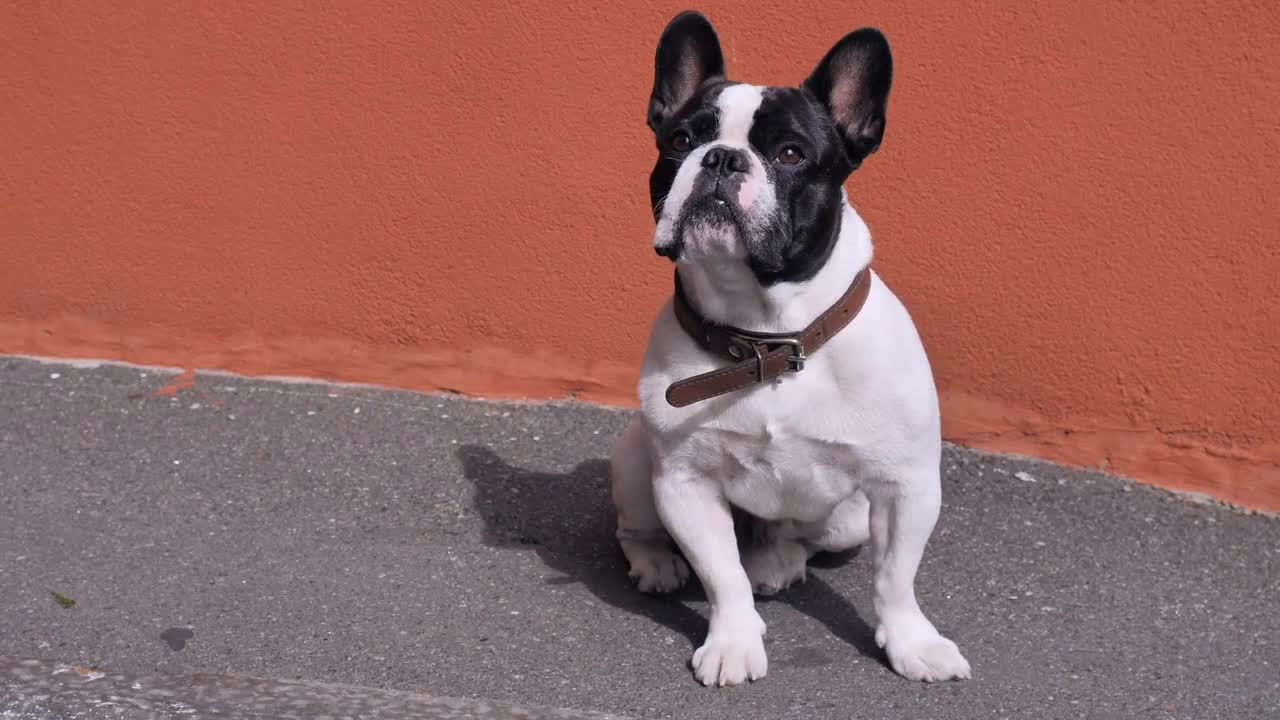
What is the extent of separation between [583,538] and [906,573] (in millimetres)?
1073

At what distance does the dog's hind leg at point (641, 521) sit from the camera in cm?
362

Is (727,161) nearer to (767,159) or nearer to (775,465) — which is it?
(767,159)

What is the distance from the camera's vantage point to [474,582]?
3740 mm

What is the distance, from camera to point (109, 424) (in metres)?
4.73

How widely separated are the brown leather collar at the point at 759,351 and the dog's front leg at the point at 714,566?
23 cm

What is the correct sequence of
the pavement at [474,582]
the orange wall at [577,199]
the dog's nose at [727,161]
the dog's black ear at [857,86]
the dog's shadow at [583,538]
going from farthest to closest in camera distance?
the orange wall at [577,199] → the dog's shadow at [583,538] → the pavement at [474,582] → the dog's black ear at [857,86] → the dog's nose at [727,161]

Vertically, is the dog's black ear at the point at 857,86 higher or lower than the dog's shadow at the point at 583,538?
higher

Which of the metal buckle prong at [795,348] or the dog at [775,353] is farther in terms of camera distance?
the metal buckle prong at [795,348]

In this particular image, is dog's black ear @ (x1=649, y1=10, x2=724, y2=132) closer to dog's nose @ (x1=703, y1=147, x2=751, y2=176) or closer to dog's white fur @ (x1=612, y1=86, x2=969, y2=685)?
dog's white fur @ (x1=612, y1=86, x2=969, y2=685)

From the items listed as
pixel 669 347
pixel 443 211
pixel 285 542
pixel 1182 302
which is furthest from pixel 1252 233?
pixel 285 542

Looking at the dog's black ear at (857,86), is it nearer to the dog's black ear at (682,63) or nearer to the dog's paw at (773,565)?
the dog's black ear at (682,63)

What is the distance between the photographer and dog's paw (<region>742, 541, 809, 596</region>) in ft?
11.9

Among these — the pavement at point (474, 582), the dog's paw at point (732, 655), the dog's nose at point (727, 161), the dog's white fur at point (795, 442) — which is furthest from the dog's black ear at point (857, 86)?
the pavement at point (474, 582)

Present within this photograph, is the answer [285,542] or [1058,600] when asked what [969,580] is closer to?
[1058,600]
